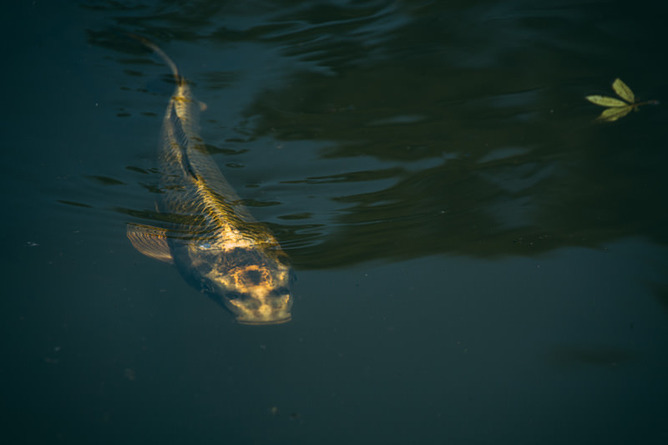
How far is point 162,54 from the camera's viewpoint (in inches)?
216

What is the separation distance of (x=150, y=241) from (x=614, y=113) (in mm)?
4530

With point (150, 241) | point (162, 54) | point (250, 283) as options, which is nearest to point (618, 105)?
point (250, 283)

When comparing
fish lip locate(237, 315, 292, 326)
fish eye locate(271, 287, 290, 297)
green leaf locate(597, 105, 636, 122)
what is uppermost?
green leaf locate(597, 105, 636, 122)

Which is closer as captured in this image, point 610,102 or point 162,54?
point 610,102

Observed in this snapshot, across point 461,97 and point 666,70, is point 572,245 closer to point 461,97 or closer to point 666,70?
Answer: point 461,97

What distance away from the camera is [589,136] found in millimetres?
4234

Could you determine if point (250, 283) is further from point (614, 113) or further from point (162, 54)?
point (614, 113)

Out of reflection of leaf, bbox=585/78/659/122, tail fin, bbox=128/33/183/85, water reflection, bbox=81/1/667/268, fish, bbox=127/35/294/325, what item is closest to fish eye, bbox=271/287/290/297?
fish, bbox=127/35/294/325

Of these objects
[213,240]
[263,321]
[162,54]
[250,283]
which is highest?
[162,54]

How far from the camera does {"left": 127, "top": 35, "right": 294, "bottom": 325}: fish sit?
2.95 meters

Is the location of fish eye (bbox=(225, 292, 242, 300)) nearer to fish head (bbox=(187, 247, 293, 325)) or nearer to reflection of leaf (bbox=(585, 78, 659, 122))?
fish head (bbox=(187, 247, 293, 325))

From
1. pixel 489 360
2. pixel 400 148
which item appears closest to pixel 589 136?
pixel 400 148

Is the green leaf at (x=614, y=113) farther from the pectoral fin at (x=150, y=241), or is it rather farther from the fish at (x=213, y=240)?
the pectoral fin at (x=150, y=241)

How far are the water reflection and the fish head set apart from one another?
1.32 feet
